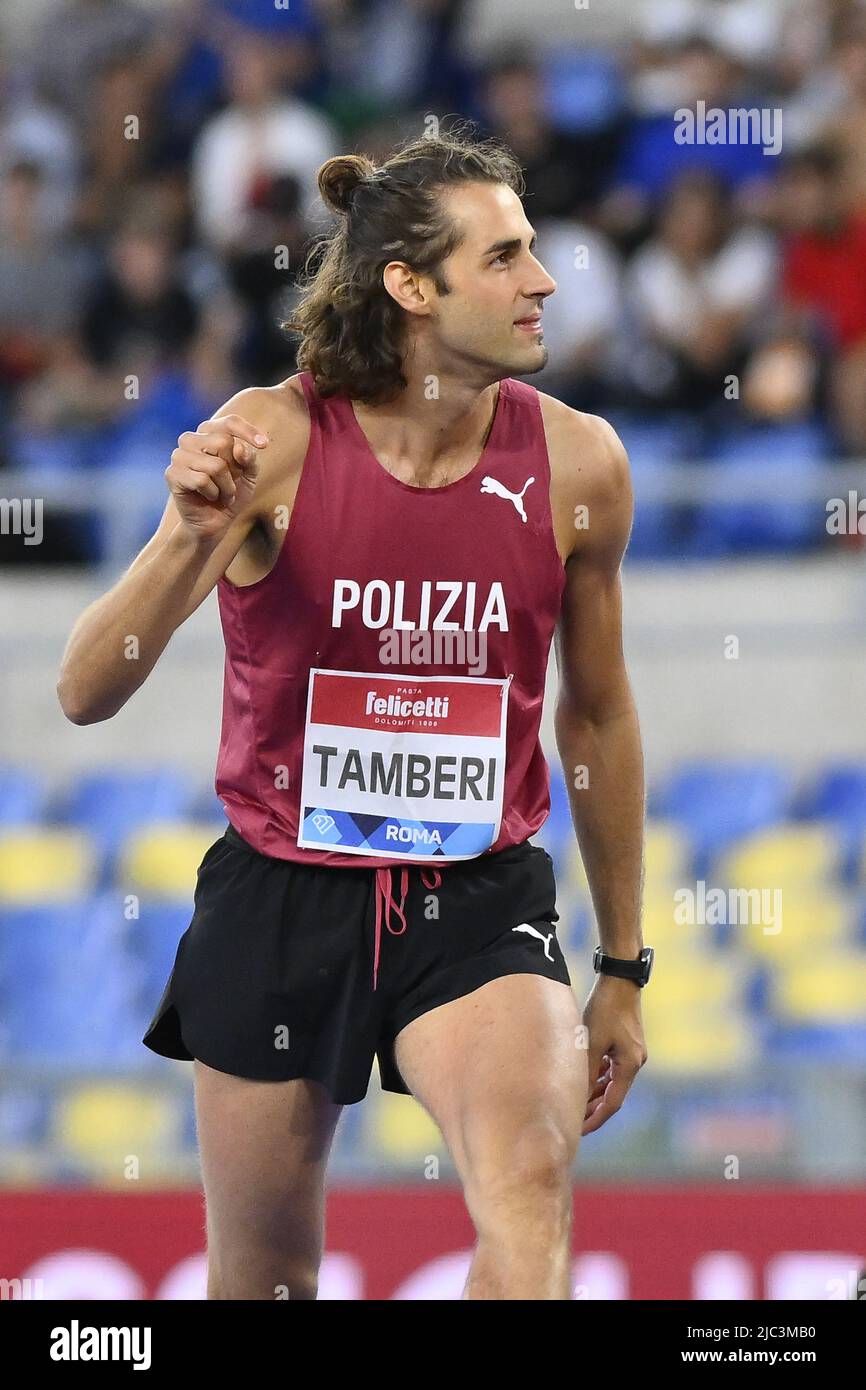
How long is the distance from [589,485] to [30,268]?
5.89m

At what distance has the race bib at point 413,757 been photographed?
335cm

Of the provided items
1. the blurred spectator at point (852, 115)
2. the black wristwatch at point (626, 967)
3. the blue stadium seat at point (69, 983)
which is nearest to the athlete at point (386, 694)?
the black wristwatch at point (626, 967)

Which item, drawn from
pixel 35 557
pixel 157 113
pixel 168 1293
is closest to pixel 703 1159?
pixel 168 1293

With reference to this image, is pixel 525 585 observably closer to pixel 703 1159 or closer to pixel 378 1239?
pixel 378 1239

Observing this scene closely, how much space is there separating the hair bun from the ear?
0.74 ft

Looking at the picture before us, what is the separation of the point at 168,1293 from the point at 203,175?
5418 mm

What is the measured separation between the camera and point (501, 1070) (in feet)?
10.1

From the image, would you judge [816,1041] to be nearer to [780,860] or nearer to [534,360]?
[780,860]

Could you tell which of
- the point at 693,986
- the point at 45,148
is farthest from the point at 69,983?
the point at 45,148

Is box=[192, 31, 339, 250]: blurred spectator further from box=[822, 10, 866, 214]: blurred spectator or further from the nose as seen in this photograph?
the nose

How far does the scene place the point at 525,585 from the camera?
3359mm

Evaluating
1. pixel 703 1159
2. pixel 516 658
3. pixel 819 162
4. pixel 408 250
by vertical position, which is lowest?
pixel 703 1159

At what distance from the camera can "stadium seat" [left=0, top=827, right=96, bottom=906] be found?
22.0 ft

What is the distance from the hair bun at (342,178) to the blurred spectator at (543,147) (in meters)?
5.16
